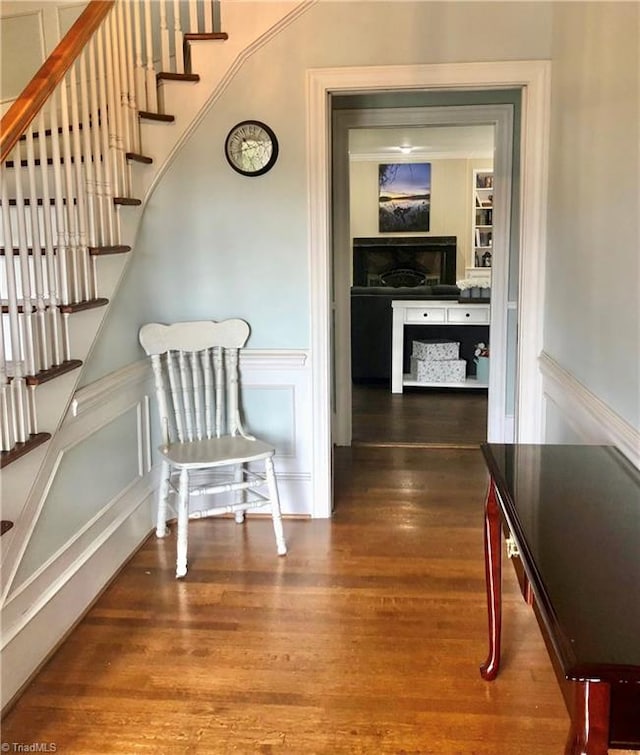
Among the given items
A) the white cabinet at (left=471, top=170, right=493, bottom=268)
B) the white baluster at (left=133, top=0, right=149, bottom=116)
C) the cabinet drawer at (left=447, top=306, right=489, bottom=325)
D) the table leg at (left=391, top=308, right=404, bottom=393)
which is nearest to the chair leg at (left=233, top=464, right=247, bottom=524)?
the white baluster at (left=133, top=0, right=149, bottom=116)

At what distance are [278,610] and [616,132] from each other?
2.03 metres

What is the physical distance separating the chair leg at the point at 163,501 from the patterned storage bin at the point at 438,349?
11.5 ft

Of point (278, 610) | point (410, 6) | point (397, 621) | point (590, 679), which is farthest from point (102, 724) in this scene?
point (410, 6)

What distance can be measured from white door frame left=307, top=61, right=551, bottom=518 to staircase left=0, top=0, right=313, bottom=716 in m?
0.44

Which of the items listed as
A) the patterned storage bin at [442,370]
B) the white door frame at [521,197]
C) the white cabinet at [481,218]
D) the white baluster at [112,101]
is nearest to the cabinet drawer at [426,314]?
the patterned storage bin at [442,370]

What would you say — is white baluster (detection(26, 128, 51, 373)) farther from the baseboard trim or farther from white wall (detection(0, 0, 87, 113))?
white wall (detection(0, 0, 87, 113))

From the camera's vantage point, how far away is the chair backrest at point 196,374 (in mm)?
3271

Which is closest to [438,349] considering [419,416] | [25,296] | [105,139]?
[419,416]

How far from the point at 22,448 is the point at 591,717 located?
1.69 metres

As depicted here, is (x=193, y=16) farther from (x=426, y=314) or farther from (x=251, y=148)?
(x=426, y=314)

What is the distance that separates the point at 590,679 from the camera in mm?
1014

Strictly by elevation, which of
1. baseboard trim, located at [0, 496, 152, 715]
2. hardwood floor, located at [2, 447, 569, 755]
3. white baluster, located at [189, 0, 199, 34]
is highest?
white baluster, located at [189, 0, 199, 34]

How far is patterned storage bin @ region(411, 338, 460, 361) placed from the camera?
20.8 ft

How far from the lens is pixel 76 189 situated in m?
2.55
